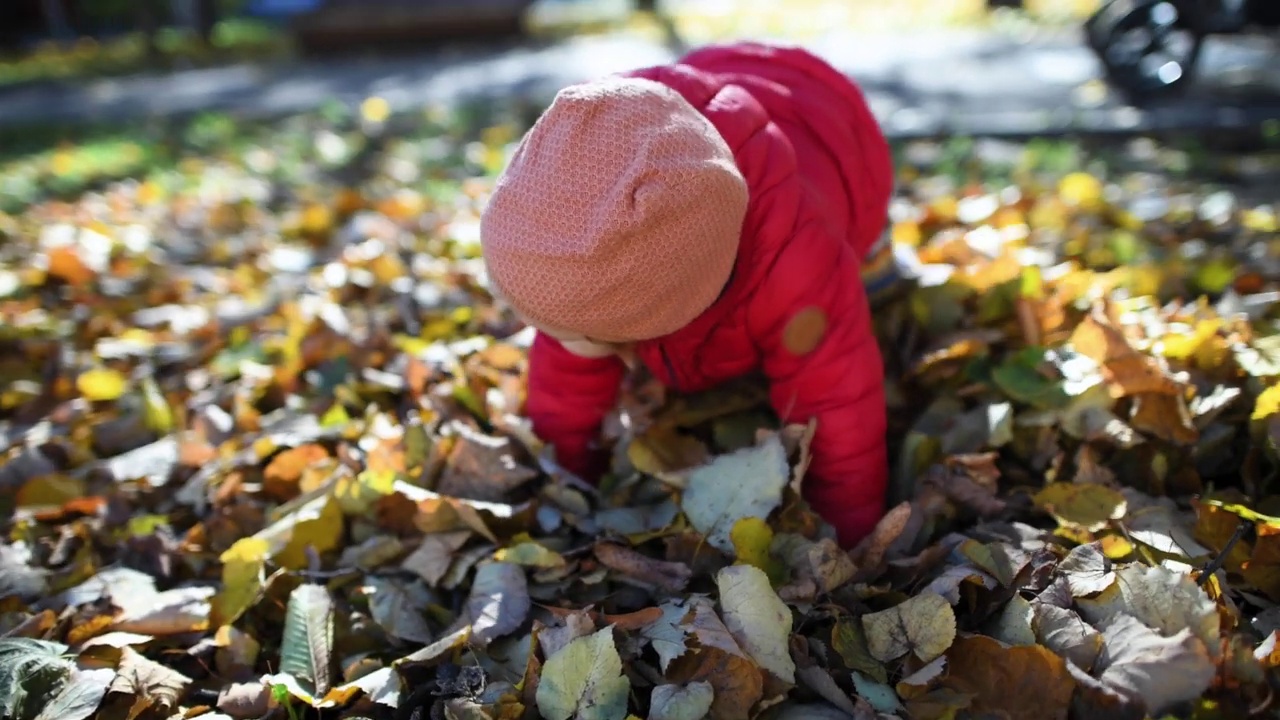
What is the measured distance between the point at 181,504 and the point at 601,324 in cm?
102

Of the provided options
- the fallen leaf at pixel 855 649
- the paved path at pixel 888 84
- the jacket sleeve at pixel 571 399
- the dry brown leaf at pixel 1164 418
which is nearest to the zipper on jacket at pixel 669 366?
the jacket sleeve at pixel 571 399

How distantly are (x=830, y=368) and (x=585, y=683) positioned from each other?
0.62 meters

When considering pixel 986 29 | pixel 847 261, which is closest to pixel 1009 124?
pixel 847 261

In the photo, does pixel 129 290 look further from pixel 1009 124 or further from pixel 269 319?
pixel 1009 124

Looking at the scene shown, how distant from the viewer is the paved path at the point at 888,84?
407 cm

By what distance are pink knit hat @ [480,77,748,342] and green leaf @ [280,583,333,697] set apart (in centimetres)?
56

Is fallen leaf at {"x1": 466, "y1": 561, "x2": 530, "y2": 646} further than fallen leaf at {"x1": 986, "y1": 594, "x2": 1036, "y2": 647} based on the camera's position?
Yes

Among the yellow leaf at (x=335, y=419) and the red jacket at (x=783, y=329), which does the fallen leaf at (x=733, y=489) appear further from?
the yellow leaf at (x=335, y=419)

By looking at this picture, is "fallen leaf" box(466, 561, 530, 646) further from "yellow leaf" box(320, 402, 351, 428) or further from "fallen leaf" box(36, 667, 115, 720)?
"yellow leaf" box(320, 402, 351, 428)

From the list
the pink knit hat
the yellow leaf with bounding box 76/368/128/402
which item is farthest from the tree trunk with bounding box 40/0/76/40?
the pink knit hat

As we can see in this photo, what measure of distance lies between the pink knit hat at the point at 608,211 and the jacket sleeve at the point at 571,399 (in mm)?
344

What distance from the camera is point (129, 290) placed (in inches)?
112

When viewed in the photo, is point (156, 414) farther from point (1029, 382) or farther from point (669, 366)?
point (1029, 382)

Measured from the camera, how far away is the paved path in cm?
407
